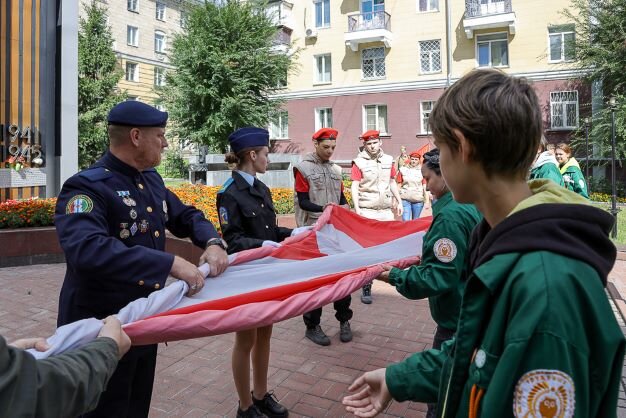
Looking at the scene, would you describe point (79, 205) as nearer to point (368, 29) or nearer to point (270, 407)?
point (270, 407)

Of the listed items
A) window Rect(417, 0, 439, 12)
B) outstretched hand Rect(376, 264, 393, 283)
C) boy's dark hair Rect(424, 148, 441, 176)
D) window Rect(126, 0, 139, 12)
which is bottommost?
outstretched hand Rect(376, 264, 393, 283)

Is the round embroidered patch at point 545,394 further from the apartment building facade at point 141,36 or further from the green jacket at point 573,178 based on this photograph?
the apartment building facade at point 141,36

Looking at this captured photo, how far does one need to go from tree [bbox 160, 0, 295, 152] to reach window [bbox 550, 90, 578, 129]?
13.7 metres

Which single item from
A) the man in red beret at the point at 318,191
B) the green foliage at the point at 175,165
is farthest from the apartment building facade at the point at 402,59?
the man in red beret at the point at 318,191

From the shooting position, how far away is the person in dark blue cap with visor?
3.41 m

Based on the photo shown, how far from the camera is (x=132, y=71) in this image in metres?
39.6

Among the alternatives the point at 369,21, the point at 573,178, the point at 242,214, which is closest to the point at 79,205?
the point at 242,214

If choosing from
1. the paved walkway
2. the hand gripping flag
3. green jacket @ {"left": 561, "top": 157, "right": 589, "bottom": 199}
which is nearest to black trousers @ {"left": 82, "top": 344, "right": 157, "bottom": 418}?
the hand gripping flag

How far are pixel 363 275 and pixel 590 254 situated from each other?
191cm

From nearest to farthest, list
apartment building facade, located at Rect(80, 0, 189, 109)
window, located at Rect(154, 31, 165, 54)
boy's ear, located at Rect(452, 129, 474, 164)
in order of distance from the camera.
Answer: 1. boy's ear, located at Rect(452, 129, 474, 164)
2. apartment building facade, located at Rect(80, 0, 189, 109)
3. window, located at Rect(154, 31, 165, 54)

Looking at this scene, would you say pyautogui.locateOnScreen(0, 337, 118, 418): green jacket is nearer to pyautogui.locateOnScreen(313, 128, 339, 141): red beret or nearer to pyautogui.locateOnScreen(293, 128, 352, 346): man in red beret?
pyautogui.locateOnScreen(293, 128, 352, 346): man in red beret

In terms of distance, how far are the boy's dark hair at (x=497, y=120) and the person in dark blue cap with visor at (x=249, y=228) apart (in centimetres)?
231

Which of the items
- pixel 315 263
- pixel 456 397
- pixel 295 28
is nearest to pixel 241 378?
pixel 315 263

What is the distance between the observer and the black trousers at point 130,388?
2430 millimetres
